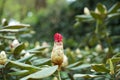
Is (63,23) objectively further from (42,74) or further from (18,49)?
(42,74)

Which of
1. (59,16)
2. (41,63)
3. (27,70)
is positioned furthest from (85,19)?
(59,16)

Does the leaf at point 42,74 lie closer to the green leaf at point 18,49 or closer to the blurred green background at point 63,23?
the green leaf at point 18,49

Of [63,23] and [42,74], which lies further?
[63,23]

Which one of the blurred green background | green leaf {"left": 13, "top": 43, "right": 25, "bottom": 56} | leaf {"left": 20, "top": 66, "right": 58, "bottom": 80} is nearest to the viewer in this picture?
leaf {"left": 20, "top": 66, "right": 58, "bottom": 80}

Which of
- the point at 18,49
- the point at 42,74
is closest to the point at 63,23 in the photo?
the point at 18,49

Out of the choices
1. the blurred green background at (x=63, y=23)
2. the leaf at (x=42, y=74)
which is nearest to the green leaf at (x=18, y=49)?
the leaf at (x=42, y=74)

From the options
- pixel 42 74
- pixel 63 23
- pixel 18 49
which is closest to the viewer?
pixel 42 74

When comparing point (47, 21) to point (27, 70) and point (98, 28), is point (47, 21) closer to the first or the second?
point (98, 28)

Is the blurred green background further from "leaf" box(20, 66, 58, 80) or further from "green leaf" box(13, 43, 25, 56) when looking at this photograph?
"leaf" box(20, 66, 58, 80)

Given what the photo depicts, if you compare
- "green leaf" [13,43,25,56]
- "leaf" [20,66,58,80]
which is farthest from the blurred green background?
"leaf" [20,66,58,80]

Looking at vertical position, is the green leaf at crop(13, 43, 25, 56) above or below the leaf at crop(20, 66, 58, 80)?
above

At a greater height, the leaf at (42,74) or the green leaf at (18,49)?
the green leaf at (18,49)

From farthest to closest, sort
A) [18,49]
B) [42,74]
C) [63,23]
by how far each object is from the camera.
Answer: [63,23]
[18,49]
[42,74]

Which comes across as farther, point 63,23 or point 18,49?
point 63,23
